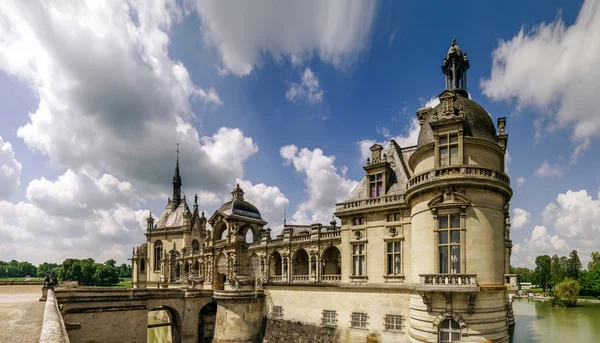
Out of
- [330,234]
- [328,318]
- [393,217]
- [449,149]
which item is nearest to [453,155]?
[449,149]

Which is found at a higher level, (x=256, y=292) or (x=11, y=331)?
(x=11, y=331)

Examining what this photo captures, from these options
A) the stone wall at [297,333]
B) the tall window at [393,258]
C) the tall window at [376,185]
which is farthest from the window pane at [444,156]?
the stone wall at [297,333]

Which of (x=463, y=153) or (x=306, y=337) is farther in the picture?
(x=306, y=337)

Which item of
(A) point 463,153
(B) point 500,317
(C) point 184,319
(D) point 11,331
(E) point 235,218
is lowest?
(C) point 184,319

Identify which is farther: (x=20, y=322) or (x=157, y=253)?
(x=157, y=253)

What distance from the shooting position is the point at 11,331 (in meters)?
12.6

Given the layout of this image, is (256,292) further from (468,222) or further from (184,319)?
(468,222)

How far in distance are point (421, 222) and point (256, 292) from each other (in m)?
17.4

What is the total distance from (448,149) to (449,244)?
16.7 feet

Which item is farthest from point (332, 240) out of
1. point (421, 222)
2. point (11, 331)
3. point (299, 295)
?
point (11, 331)

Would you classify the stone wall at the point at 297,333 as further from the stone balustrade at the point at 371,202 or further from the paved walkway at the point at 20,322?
the paved walkway at the point at 20,322

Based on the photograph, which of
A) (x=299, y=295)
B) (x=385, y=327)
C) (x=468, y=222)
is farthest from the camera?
(x=299, y=295)

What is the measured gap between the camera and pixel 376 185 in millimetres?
25938

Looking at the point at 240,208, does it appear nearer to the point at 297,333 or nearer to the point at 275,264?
the point at 275,264
